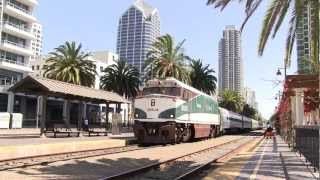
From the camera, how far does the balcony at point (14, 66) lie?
2715 inches

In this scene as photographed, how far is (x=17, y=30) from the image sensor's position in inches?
2844

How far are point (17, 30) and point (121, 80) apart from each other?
18326 millimetres

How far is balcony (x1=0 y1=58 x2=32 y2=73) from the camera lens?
68950 millimetres

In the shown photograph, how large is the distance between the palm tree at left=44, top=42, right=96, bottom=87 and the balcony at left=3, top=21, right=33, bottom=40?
8.00 metres

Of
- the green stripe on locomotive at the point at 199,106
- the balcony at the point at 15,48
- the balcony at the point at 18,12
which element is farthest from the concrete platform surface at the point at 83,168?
the balcony at the point at 18,12

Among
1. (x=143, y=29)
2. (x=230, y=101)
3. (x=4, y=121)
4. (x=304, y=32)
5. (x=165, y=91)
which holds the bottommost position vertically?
(x=4, y=121)

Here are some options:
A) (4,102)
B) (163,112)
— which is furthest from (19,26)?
(163,112)

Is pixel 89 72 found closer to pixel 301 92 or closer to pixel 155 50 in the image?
pixel 155 50

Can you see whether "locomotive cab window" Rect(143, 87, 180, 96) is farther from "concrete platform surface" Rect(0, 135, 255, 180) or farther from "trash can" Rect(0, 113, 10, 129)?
"trash can" Rect(0, 113, 10, 129)

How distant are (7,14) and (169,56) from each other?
84.9ft

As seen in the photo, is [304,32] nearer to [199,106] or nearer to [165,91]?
[165,91]

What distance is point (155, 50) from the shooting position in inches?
2574

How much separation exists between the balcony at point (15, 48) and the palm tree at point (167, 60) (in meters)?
21.1

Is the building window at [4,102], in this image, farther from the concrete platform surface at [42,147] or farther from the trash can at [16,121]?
the concrete platform surface at [42,147]
